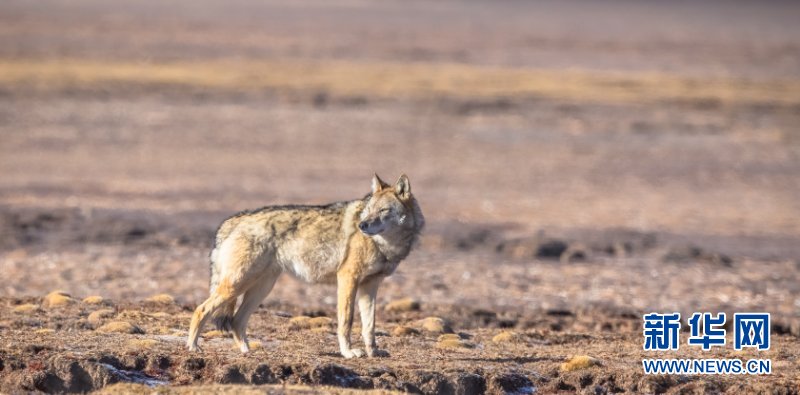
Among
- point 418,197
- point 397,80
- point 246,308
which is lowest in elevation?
point 246,308

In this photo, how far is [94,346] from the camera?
10438mm

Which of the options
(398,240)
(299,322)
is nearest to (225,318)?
(398,240)

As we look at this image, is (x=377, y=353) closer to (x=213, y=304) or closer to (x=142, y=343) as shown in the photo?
(x=213, y=304)

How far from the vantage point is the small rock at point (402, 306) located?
1376cm

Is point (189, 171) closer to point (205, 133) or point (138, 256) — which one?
point (205, 133)

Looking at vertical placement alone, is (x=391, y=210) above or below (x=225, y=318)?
above

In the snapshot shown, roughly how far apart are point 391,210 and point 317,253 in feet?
2.09

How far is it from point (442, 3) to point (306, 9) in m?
17.0

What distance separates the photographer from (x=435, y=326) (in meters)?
12.4

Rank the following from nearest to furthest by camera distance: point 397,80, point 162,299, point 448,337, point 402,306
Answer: point 448,337
point 162,299
point 402,306
point 397,80

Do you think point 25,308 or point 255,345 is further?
point 25,308

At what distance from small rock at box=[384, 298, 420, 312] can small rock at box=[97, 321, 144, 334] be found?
3087 mm

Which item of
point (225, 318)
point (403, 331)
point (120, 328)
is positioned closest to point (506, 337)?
point (403, 331)

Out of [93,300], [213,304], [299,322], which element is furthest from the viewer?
[93,300]
